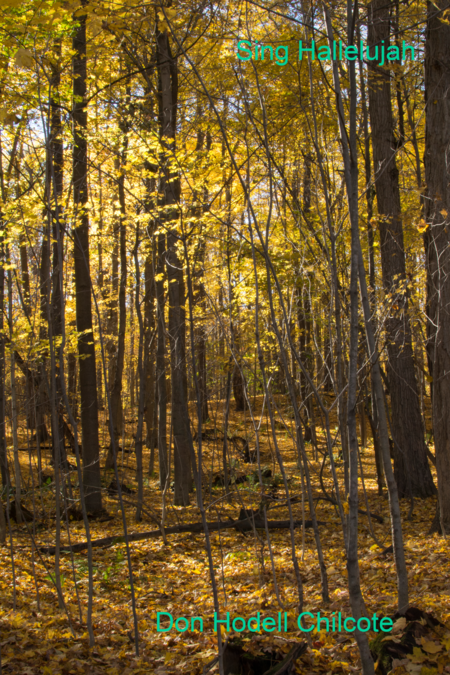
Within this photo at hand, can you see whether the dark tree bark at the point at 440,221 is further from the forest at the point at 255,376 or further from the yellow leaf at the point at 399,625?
the yellow leaf at the point at 399,625

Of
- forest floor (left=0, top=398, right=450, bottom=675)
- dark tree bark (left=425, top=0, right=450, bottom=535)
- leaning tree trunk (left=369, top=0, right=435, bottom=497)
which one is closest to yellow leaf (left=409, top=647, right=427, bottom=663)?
forest floor (left=0, top=398, right=450, bottom=675)

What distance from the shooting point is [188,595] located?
13.3ft

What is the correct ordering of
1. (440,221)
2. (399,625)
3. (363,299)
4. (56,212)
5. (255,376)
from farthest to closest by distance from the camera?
1. (440,221)
2. (255,376)
3. (56,212)
4. (399,625)
5. (363,299)

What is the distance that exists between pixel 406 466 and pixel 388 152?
4540mm

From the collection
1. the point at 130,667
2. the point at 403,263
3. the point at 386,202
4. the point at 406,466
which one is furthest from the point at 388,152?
the point at 130,667

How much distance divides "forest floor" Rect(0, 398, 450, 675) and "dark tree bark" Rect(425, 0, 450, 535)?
91 cm

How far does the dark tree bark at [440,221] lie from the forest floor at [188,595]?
0.91 meters

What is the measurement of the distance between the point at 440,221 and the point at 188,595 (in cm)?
433

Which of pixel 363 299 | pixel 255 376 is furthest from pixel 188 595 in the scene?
pixel 363 299

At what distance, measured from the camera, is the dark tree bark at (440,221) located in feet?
14.4

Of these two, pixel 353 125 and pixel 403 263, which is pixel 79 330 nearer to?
pixel 403 263

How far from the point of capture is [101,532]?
650 cm

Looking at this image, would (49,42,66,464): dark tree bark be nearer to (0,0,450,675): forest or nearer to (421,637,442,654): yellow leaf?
(0,0,450,675): forest

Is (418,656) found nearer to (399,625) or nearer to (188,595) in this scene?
(399,625)
